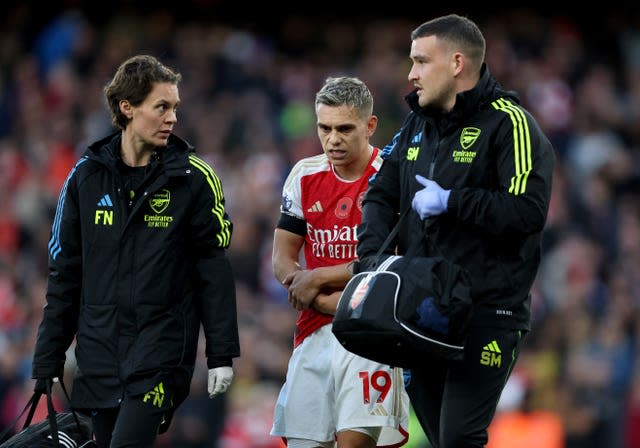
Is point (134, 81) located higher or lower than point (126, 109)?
higher

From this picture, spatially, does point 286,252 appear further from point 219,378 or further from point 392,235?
point 392,235

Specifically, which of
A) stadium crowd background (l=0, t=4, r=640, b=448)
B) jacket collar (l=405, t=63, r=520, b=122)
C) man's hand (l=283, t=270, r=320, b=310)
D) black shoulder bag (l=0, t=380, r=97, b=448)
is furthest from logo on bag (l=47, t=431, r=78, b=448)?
stadium crowd background (l=0, t=4, r=640, b=448)

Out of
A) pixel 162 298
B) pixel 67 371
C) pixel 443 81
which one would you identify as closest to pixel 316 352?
pixel 162 298

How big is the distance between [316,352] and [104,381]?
1.22 metres

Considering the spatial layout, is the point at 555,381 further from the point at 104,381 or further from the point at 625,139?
the point at 104,381

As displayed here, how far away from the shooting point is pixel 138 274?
262 inches

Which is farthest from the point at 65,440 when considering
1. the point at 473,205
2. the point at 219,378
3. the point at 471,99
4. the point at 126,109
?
the point at 471,99

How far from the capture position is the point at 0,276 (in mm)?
14148

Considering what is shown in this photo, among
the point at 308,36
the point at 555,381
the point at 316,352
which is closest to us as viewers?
the point at 316,352

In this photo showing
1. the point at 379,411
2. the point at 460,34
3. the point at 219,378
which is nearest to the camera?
the point at 460,34

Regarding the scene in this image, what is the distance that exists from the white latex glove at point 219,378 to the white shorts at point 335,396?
22.8 inches

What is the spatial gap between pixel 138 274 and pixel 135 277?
0.02m

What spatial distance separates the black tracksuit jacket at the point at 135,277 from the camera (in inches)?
261

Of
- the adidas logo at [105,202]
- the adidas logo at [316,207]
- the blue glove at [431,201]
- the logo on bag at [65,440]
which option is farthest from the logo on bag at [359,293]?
the logo on bag at [65,440]
